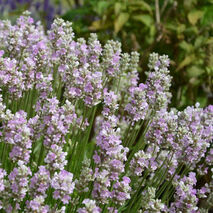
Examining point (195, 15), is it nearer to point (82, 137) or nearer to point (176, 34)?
point (176, 34)

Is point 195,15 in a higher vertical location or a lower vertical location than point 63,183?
higher

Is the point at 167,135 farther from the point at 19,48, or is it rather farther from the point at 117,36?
the point at 117,36

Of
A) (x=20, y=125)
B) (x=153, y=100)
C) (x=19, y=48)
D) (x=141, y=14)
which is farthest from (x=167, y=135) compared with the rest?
(x=141, y=14)

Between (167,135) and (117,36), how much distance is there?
112 inches

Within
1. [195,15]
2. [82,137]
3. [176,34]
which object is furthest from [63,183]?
[176,34]

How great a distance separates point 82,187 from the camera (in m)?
1.89

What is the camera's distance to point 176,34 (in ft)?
13.9

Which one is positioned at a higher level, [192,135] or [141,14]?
[141,14]

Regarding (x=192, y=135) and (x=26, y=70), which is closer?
(x=192, y=135)

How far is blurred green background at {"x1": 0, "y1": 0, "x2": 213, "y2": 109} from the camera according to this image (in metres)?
3.90

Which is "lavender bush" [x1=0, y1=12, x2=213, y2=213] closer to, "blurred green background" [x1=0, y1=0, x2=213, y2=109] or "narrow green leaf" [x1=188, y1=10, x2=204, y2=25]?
"blurred green background" [x1=0, y1=0, x2=213, y2=109]

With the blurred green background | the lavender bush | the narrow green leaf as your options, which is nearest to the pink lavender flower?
the lavender bush

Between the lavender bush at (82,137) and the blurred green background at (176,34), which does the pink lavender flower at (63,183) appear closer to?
the lavender bush at (82,137)

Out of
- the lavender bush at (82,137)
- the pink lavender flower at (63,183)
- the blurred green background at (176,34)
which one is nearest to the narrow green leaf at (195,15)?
the blurred green background at (176,34)
